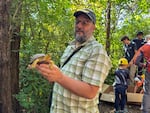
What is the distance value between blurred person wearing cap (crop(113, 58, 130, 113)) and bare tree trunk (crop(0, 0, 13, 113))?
7.65ft

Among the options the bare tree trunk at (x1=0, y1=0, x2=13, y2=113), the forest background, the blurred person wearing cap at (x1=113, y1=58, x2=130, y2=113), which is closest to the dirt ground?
the blurred person wearing cap at (x1=113, y1=58, x2=130, y2=113)

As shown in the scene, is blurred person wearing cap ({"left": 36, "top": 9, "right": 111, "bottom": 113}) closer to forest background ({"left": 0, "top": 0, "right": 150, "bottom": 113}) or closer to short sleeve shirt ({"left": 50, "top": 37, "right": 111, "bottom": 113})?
short sleeve shirt ({"left": 50, "top": 37, "right": 111, "bottom": 113})

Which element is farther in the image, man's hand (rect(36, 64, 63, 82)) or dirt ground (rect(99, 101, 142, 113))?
dirt ground (rect(99, 101, 142, 113))

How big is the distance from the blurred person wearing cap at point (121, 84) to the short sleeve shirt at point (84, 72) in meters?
3.90

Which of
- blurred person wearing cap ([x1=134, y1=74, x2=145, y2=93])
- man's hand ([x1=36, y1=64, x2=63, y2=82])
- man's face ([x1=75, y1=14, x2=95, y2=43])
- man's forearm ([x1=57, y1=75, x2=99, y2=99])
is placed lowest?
blurred person wearing cap ([x1=134, y1=74, x2=145, y2=93])

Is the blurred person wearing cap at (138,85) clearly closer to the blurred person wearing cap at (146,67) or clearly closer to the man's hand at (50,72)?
the blurred person wearing cap at (146,67)

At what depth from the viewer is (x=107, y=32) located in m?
10.7

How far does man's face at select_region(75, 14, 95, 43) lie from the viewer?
2424mm

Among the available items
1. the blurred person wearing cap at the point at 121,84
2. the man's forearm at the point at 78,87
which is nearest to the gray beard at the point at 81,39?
the man's forearm at the point at 78,87

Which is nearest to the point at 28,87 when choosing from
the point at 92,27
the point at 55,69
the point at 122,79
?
the point at 122,79

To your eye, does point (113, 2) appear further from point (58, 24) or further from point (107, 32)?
point (58, 24)

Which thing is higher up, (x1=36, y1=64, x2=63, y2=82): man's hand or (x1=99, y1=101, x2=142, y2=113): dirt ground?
(x1=36, y1=64, x2=63, y2=82): man's hand

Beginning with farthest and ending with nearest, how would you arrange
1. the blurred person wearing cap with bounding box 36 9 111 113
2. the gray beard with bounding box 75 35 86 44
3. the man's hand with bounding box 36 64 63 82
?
the gray beard with bounding box 75 35 86 44, the blurred person wearing cap with bounding box 36 9 111 113, the man's hand with bounding box 36 64 63 82

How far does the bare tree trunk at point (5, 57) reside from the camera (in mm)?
4332
